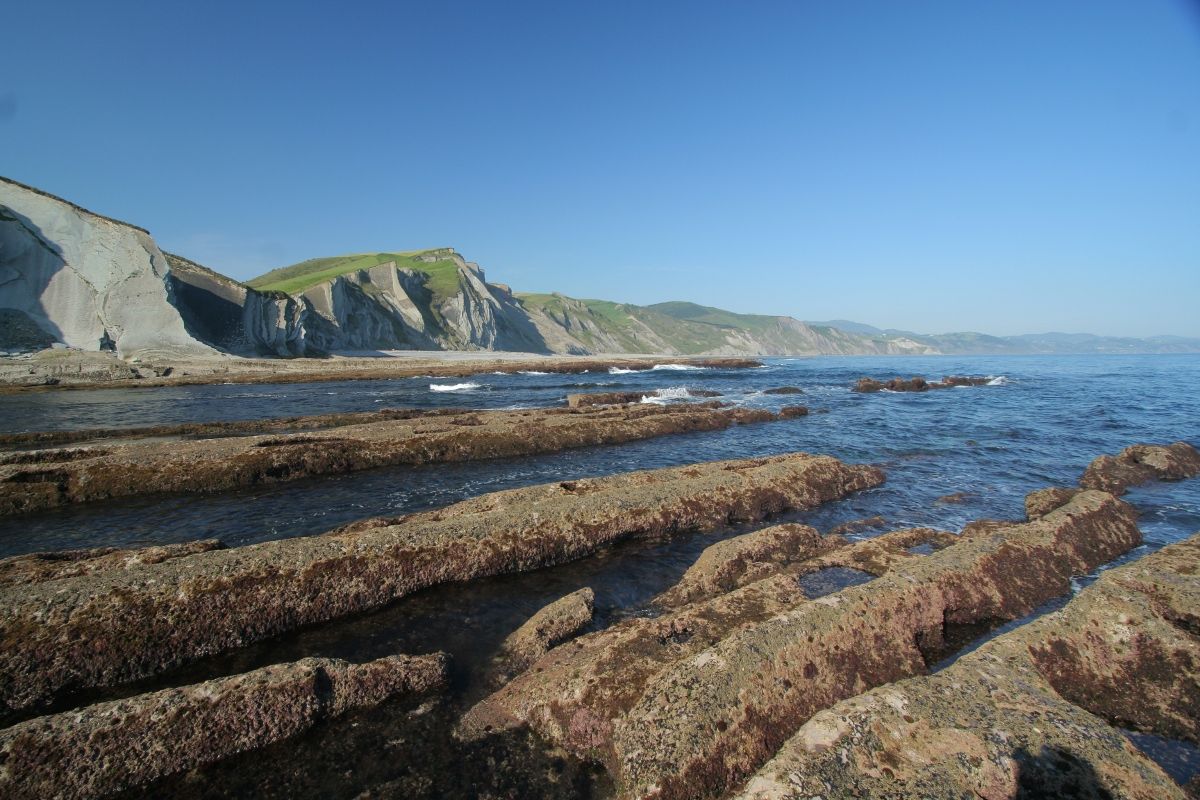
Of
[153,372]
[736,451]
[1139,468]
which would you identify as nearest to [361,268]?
[153,372]

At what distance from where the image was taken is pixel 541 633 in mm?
7496

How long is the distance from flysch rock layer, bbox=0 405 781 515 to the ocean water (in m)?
0.80

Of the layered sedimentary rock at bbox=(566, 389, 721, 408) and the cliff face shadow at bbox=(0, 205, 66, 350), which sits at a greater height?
the cliff face shadow at bbox=(0, 205, 66, 350)

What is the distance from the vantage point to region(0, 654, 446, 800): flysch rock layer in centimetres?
462

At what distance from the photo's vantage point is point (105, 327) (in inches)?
2195

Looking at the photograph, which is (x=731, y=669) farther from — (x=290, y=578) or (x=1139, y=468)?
(x=1139, y=468)

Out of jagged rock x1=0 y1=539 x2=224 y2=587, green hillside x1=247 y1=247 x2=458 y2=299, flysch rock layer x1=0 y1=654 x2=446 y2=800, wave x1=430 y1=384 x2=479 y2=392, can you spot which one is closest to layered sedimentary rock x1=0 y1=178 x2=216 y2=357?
wave x1=430 y1=384 x2=479 y2=392

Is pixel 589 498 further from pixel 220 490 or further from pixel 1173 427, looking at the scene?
pixel 1173 427

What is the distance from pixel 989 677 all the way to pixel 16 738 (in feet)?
32.2

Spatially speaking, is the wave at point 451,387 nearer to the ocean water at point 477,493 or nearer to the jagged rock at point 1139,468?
the ocean water at point 477,493

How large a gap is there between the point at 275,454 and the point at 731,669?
17348mm

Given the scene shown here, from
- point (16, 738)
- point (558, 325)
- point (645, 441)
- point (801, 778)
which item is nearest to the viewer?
point (801, 778)

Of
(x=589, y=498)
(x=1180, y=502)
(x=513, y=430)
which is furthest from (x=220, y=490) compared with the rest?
(x=1180, y=502)

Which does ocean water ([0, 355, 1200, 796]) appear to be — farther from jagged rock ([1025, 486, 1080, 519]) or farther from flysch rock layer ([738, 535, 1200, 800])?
flysch rock layer ([738, 535, 1200, 800])
